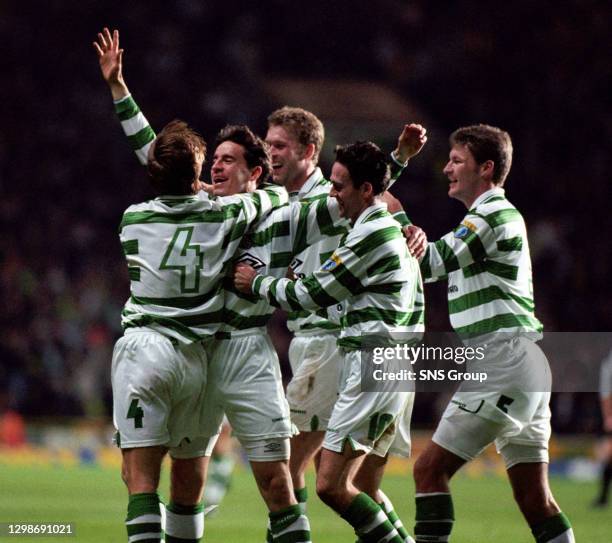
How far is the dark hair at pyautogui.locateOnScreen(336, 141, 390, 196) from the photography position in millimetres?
5680

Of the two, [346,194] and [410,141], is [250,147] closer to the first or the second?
[346,194]

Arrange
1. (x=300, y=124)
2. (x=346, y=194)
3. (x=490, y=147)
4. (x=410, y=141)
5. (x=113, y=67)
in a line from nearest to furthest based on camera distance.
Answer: (x=346, y=194) → (x=113, y=67) → (x=410, y=141) → (x=490, y=147) → (x=300, y=124)

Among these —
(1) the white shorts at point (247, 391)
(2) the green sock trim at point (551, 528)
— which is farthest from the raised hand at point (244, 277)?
(2) the green sock trim at point (551, 528)

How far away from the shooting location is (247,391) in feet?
18.1

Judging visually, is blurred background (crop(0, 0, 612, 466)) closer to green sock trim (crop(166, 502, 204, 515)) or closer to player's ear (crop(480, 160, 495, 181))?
green sock trim (crop(166, 502, 204, 515))

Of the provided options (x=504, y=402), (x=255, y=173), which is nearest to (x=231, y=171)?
(x=255, y=173)

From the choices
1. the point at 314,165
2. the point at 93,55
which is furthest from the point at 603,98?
the point at 314,165

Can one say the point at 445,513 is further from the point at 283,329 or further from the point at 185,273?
the point at 283,329

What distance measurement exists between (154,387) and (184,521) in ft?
2.52

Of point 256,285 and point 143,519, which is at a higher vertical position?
point 256,285

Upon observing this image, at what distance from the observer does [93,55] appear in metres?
19.5

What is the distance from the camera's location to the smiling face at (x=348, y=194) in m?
5.71

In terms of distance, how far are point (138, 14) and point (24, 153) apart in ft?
9.71

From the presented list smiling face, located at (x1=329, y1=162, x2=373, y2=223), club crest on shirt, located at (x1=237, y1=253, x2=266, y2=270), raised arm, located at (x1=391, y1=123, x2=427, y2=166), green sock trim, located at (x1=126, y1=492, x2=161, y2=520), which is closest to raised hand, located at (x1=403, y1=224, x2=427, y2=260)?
smiling face, located at (x1=329, y1=162, x2=373, y2=223)
